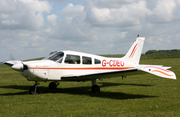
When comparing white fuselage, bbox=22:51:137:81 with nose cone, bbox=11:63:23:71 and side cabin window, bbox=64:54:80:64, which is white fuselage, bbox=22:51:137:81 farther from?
nose cone, bbox=11:63:23:71

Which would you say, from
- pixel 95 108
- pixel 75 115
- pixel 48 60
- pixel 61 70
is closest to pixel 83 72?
pixel 61 70

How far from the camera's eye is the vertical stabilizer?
15.6m

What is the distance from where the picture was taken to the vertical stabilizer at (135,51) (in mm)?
15602

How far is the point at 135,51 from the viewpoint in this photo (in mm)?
15805

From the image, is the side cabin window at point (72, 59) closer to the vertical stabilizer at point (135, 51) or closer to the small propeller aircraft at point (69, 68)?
the small propeller aircraft at point (69, 68)

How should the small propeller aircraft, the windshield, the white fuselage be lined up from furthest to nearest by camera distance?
the windshield → the white fuselage → the small propeller aircraft

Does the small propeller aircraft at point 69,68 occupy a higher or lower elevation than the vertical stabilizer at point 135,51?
lower

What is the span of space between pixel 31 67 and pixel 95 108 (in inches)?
189

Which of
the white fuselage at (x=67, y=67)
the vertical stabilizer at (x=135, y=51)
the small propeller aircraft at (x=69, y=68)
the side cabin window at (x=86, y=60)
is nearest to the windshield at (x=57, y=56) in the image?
the small propeller aircraft at (x=69, y=68)

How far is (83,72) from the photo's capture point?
12.8 meters

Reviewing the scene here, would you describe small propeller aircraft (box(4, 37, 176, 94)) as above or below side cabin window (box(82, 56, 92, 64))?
below

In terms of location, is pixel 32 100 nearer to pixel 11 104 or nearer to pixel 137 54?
pixel 11 104

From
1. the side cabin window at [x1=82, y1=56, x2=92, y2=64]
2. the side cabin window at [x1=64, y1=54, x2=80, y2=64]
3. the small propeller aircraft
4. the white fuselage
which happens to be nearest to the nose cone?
the small propeller aircraft

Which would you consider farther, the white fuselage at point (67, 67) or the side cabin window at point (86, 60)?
the side cabin window at point (86, 60)
